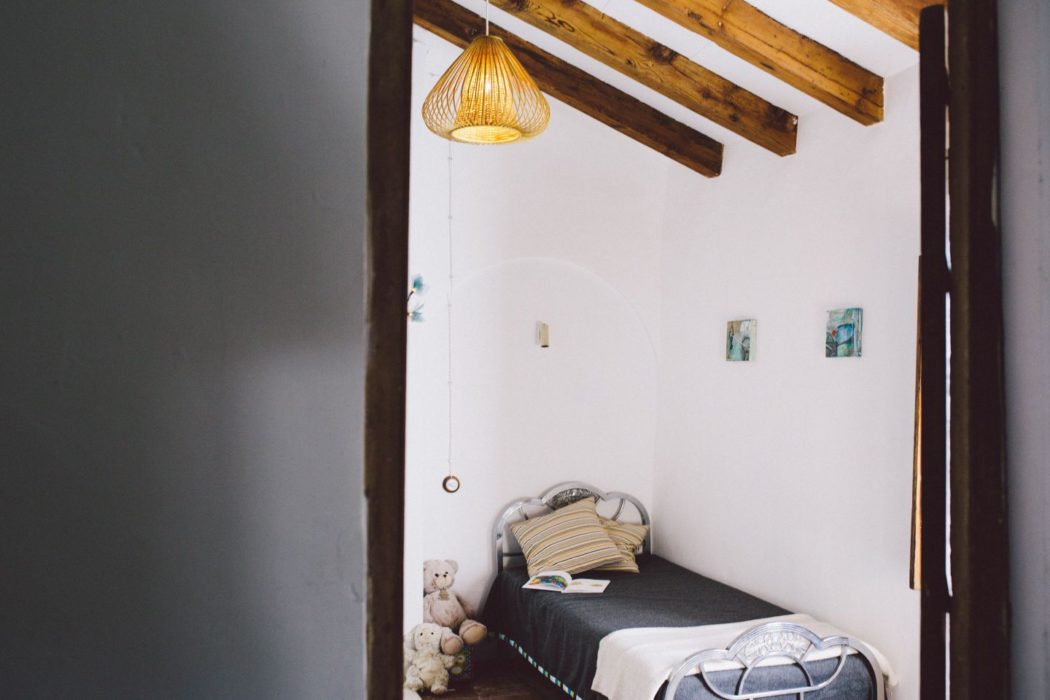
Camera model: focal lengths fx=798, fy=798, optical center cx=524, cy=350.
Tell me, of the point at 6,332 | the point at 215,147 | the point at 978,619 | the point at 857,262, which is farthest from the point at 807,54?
the point at 6,332

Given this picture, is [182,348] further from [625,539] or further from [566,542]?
[625,539]

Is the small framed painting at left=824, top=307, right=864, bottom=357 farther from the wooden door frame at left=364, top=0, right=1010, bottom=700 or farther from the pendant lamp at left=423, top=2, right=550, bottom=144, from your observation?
the wooden door frame at left=364, top=0, right=1010, bottom=700

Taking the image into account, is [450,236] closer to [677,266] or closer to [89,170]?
[677,266]

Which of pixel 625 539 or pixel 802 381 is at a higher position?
pixel 802 381

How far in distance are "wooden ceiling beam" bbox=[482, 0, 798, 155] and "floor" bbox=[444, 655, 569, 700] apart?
2.96m

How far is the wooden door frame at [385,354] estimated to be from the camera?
2.82 ft

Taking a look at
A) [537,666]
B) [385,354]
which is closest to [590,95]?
[537,666]

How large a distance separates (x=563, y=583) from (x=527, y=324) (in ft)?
4.88

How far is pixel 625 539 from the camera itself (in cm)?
465

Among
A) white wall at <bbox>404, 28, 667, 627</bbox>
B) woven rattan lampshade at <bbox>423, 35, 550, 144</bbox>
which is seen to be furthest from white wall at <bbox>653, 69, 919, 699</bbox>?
woven rattan lampshade at <bbox>423, 35, 550, 144</bbox>

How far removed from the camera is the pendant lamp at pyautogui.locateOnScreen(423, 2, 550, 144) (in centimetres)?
281

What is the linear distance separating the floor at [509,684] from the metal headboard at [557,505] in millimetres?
523

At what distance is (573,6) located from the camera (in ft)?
11.2

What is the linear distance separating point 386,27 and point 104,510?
1.91 ft
